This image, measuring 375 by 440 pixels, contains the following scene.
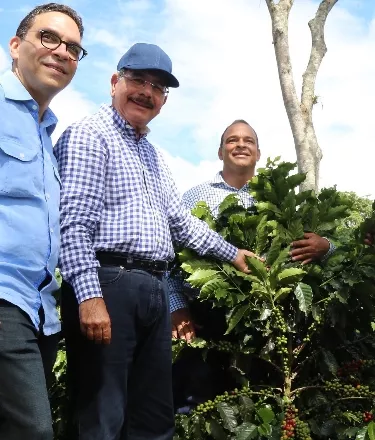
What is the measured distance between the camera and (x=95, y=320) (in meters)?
3.12

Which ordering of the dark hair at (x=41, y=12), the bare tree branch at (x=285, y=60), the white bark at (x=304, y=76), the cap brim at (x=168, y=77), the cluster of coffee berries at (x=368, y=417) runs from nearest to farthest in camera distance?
the dark hair at (x=41, y=12)
the cap brim at (x=168, y=77)
the cluster of coffee berries at (x=368, y=417)
the white bark at (x=304, y=76)
the bare tree branch at (x=285, y=60)

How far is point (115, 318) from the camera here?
328 centimetres

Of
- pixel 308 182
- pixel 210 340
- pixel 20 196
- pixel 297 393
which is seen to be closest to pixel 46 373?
pixel 20 196

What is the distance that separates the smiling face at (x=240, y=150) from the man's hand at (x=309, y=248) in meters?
1.17

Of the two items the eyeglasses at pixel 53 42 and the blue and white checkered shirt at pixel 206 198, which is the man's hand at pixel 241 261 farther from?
the eyeglasses at pixel 53 42

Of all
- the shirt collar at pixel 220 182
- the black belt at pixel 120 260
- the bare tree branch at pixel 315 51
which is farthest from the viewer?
the bare tree branch at pixel 315 51

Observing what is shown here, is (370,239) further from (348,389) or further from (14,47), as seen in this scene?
(14,47)

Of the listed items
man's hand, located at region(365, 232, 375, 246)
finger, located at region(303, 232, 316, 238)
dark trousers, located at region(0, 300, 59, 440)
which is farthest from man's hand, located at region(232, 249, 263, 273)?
dark trousers, located at region(0, 300, 59, 440)

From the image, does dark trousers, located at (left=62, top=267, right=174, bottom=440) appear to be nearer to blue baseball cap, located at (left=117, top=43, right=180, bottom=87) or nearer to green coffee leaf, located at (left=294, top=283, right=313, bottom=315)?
green coffee leaf, located at (left=294, top=283, right=313, bottom=315)

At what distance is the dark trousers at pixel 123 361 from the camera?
129 inches

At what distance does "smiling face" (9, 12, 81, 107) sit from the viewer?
308cm

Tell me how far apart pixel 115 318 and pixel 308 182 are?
732 centimetres

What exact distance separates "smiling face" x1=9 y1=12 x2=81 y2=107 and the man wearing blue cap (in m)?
0.35

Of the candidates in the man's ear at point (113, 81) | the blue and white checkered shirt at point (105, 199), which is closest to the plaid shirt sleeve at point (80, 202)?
the blue and white checkered shirt at point (105, 199)
